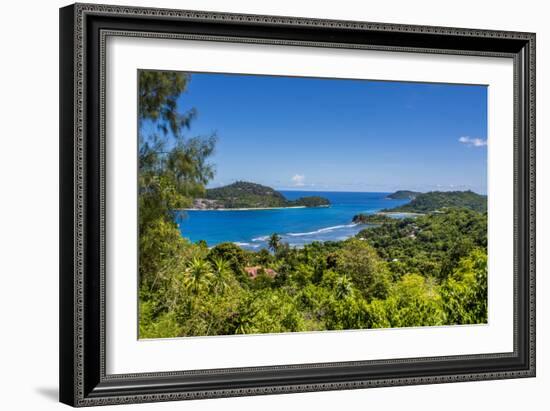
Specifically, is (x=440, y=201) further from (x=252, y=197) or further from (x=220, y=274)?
(x=220, y=274)

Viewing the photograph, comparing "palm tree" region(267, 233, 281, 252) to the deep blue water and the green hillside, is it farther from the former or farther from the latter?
the green hillside

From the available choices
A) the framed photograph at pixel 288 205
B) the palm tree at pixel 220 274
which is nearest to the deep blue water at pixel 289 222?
the framed photograph at pixel 288 205

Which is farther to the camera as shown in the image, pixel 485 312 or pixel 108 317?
pixel 485 312

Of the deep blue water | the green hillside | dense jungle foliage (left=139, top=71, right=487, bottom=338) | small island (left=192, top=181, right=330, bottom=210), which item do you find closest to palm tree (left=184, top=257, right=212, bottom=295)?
dense jungle foliage (left=139, top=71, right=487, bottom=338)

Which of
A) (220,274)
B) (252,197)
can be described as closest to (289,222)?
(252,197)

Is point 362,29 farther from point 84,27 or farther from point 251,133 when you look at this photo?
point 84,27

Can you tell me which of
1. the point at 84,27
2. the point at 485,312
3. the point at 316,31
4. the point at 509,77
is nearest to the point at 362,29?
the point at 316,31
